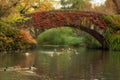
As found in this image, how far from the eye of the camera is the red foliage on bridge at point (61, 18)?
45.4 meters

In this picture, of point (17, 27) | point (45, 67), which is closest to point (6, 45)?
point (17, 27)

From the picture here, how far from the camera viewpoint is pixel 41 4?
52.4 meters

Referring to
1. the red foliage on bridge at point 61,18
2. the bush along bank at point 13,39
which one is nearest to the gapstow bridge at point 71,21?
the red foliage on bridge at point 61,18

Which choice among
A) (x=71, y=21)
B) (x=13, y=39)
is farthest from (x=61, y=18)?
(x=13, y=39)

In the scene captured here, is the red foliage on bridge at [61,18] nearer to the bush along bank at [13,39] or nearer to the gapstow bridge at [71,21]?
the gapstow bridge at [71,21]

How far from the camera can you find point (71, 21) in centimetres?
4844

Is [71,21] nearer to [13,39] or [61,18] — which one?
[61,18]

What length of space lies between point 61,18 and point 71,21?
1.39 metres

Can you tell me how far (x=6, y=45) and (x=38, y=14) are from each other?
30.5ft

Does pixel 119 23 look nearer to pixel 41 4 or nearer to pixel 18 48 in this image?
pixel 41 4

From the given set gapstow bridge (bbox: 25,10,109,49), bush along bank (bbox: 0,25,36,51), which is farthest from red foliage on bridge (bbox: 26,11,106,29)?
bush along bank (bbox: 0,25,36,51)

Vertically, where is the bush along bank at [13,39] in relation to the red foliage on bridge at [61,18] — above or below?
below

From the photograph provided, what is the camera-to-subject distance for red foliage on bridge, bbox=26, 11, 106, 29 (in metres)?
45.4

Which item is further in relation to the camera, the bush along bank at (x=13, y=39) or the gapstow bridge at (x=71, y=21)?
the gapstow bridge at (x=71, y=21)
